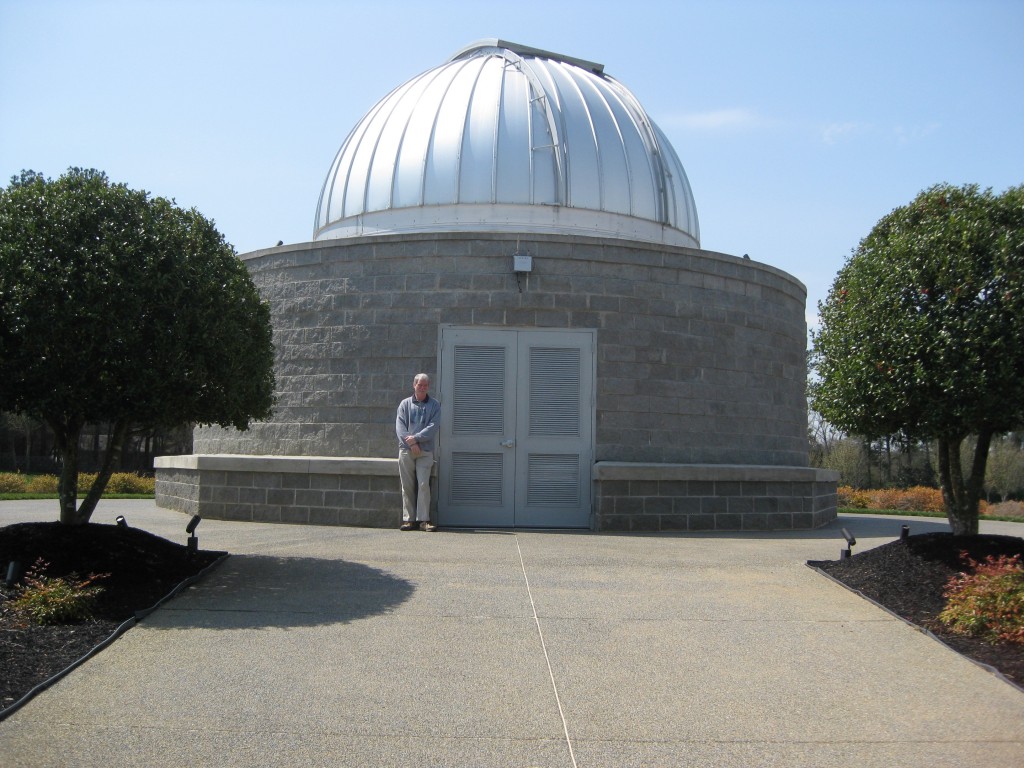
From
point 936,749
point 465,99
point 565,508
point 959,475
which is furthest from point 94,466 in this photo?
point 936,749

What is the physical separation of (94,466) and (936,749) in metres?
31.4

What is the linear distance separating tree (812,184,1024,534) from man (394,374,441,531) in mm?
4349

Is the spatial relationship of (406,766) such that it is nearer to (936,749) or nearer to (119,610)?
(936,749)

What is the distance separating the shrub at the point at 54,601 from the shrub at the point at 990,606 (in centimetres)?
580

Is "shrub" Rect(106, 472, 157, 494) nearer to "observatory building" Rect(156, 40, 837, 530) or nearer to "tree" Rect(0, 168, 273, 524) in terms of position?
"observatory building" Rect(156, 40, 837, 530)

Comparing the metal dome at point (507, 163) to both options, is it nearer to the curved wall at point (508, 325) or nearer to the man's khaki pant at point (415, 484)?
the curved wall at point (508, 325)

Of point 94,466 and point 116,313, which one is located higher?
point 116,313

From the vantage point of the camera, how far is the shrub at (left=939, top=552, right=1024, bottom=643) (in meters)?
5.76

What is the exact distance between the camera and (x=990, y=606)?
5.93 meters

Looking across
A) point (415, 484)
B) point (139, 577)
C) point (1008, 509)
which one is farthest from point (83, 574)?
point (1008, 509)

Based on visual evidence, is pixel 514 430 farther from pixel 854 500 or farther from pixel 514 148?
pixel 854 500

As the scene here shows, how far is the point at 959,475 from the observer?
788cm

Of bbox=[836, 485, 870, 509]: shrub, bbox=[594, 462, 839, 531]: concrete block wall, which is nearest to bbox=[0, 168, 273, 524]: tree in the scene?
bbox=[594, 462, 839, 531]: concrete block wall

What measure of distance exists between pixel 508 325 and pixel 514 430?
1.30 m
